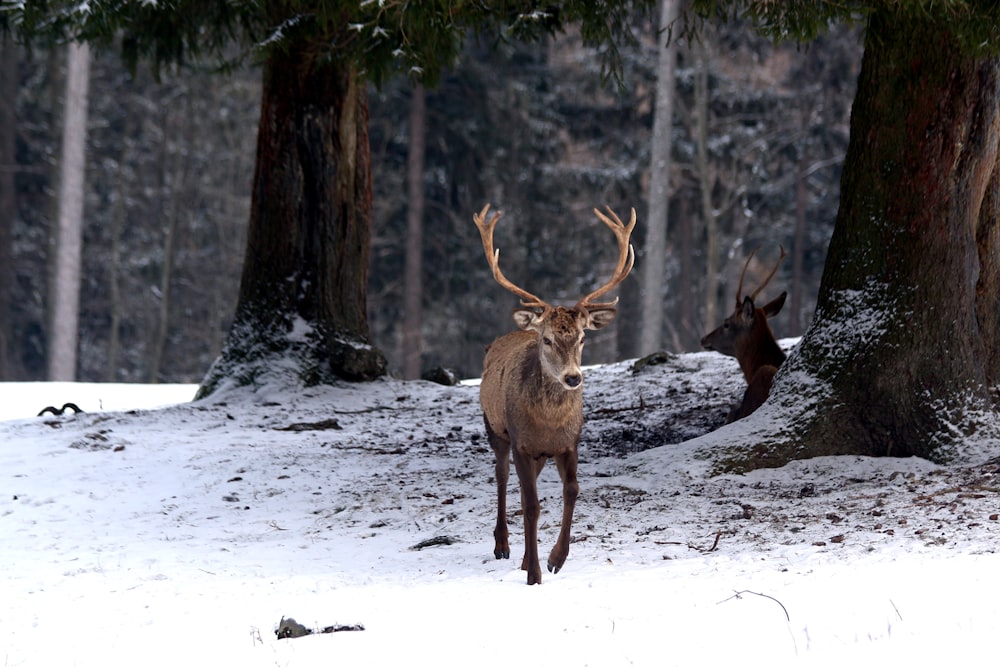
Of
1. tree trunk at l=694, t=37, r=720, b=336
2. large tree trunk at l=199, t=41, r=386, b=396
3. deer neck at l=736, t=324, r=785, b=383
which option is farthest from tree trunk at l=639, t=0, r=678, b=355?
deer neck at l=736, t=324, r=785, b=383

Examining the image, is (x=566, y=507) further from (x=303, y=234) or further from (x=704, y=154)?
(x=704, y=154)

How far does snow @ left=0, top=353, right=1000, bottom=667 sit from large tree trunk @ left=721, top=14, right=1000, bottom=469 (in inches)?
9.9

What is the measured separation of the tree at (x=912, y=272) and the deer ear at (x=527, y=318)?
91.7 inches

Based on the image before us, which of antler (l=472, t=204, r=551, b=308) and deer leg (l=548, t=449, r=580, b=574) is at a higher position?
antler (l=472, t=204, r=551, b=308)

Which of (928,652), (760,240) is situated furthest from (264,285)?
(760,240)

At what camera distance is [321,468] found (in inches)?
354

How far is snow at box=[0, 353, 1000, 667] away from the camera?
4992 mm

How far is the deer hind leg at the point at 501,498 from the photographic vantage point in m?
6.46

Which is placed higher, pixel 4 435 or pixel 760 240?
pixel 760 240

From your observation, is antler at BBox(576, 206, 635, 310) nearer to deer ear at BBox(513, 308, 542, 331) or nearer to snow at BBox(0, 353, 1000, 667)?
deer ear at BBox(513, 308, 542, 331)

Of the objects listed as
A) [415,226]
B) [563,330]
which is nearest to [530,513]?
[563,330]

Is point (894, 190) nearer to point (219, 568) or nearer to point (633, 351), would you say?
point (219, 568)

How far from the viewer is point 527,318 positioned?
20.8 feet

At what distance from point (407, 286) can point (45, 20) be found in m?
15.9
